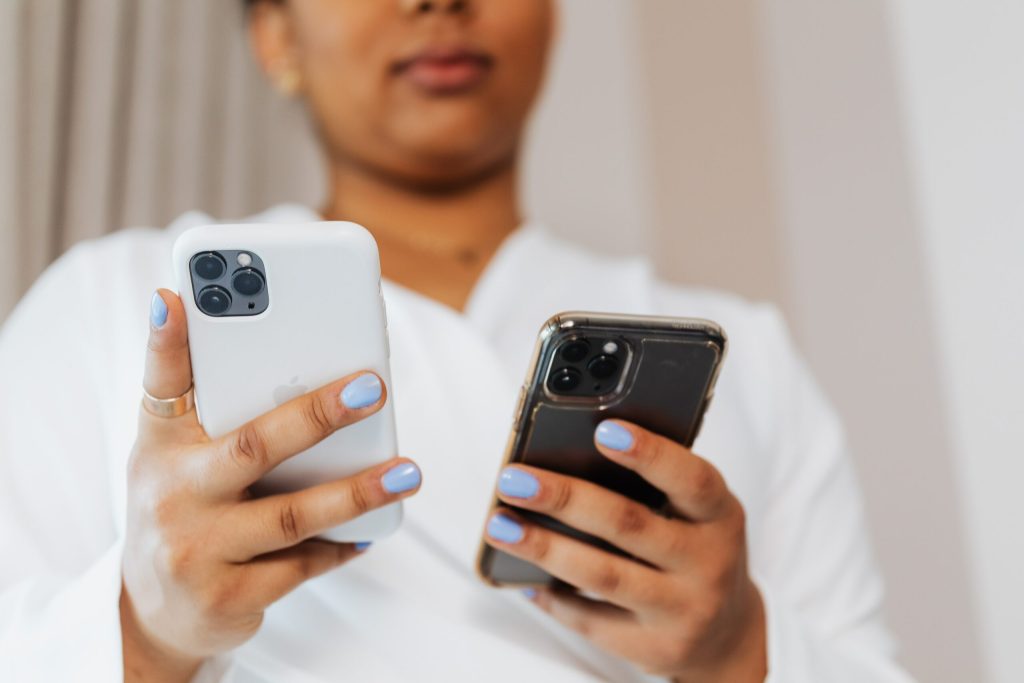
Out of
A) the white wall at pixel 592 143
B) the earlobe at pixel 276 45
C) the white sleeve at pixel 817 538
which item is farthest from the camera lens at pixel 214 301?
the white wall at pixel 592 143

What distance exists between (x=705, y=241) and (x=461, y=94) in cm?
54

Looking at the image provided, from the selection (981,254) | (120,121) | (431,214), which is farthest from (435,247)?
(981,254)

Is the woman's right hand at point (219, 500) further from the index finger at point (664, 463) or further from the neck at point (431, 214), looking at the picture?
the neck at point (431, 214)

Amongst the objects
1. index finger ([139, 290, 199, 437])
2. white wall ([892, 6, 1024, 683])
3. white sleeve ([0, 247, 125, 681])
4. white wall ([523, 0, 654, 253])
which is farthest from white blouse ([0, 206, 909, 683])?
white wall ([523, 0, 654, 253])

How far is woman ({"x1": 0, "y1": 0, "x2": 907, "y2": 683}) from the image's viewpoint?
1.46 feet

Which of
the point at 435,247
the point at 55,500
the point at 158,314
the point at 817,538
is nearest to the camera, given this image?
the point at 158,314

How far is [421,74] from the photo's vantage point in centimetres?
77

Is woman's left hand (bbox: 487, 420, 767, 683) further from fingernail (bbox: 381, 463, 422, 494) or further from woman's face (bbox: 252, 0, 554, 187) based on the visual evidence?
woman's face (bbox: 252, 0, 554, 187)

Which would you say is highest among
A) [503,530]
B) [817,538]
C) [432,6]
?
[432,6]

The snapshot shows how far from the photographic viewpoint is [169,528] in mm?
438

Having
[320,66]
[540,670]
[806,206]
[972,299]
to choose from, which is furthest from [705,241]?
[540,670]

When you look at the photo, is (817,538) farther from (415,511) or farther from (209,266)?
(209,266)

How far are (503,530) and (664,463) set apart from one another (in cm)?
9

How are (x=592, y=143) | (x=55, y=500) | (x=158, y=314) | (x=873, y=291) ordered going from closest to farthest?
(x=158, y=314)
(x=55, y=500)
(x=873, y=291)
(x=592, y=143)
